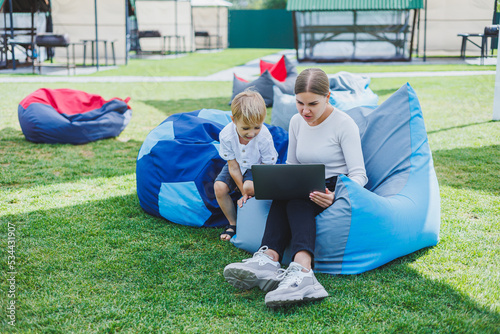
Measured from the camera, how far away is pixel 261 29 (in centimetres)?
3225

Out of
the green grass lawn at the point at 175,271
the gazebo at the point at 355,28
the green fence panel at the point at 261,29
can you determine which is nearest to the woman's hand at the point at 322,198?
the green grass lawn at the point at 175,271

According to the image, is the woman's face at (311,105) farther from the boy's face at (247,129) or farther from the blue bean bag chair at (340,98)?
the blue bean bag chair at (340,98)

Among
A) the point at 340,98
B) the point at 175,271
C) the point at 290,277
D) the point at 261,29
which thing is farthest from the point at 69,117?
the point at 261,29

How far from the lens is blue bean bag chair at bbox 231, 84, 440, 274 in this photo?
2668mm

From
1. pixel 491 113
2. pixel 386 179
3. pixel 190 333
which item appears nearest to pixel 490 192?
pixel 386 179

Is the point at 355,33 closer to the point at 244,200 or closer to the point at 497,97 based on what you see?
the point at 497,97

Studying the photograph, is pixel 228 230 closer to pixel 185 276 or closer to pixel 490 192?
pixel 185 276

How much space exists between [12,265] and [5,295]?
13.7 inches

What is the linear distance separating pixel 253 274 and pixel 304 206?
1.69 feet

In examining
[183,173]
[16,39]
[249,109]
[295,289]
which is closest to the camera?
[295,289]

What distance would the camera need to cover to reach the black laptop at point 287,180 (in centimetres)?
260

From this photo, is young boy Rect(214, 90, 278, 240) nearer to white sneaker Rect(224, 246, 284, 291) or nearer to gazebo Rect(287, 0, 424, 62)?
white sneaker Rect(224, 246, 284, 291)

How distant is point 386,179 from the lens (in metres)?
3.19

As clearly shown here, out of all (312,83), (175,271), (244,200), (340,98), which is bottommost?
(175,271)
